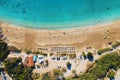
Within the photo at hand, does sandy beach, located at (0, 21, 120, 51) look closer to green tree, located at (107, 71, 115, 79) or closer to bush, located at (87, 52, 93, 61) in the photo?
bush, located at (87, 52, 93, 61)

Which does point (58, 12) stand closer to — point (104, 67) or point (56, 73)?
point (56, 73)

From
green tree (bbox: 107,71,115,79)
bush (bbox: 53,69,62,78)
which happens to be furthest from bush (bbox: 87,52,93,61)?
bush (bbox: 53,69,62,78)

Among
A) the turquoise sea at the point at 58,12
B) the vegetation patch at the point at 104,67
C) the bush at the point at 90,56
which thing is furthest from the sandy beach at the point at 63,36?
the vegetation patch at the point at 104,67

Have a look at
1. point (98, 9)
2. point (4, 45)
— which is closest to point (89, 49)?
point (98, 9)

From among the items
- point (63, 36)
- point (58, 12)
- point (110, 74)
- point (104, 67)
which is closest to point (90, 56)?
point (104, 67)

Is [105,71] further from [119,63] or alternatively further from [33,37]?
[33,37]

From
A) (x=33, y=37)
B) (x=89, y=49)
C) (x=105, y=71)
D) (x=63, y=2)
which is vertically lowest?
(x=105, y=71)

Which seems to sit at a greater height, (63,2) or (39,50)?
(63,2)

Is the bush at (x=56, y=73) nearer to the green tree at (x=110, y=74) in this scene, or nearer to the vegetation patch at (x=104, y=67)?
the vegetation patch at (x=104, y=67)
